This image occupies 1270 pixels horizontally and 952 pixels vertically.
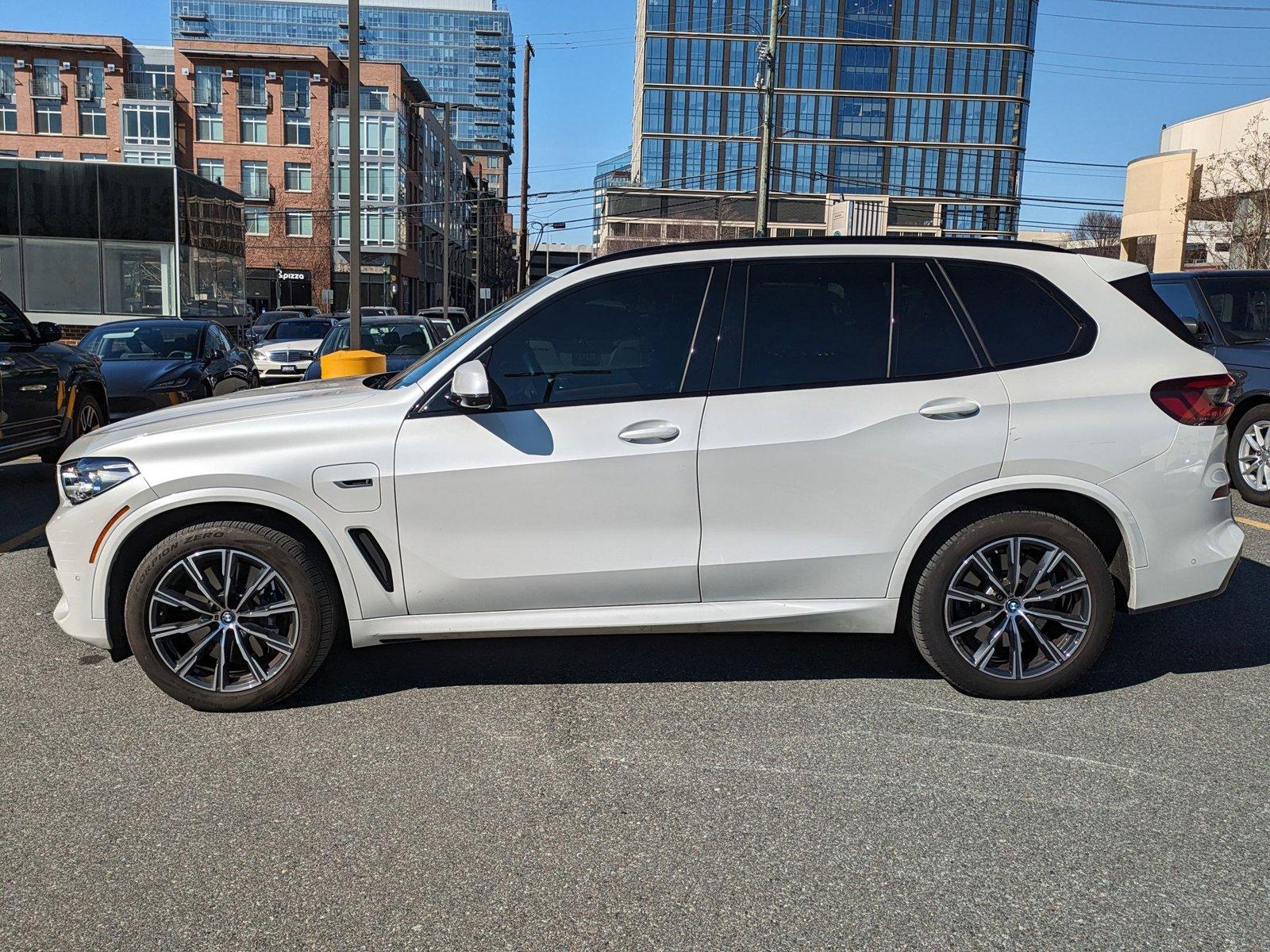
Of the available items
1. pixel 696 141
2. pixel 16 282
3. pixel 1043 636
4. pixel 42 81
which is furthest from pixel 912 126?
pixel 1043 636

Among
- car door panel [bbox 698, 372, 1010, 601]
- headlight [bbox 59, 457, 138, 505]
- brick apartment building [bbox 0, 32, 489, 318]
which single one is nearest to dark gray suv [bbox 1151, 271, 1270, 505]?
car door panel [bbox 698, 372, 1010, 601]

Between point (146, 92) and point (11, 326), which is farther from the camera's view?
point (146, 92)

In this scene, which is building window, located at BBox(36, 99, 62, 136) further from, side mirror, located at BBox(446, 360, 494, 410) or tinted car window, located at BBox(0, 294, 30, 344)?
side mirror, located at BBox(446, 360, 494, 410)

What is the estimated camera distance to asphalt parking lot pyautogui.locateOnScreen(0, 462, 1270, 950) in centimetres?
286

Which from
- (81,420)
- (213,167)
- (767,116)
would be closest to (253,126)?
(213,167)

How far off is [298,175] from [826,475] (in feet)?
231

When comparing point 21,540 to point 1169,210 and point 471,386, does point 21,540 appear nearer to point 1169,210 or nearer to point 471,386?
point 471,386

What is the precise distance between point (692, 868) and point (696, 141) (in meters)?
115

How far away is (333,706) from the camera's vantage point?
4371mm

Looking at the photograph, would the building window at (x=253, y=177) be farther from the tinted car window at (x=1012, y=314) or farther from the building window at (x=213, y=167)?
the tinted car window at (x=1012, y=314)

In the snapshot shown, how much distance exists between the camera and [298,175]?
68.5 meters

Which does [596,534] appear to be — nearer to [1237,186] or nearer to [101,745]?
[101,745]

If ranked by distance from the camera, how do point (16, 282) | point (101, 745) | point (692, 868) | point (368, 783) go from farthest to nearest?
point (16, 282)
point (101, 745)
point (368, 783)
point (692, 868)

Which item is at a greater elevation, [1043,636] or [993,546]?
[993,546]
